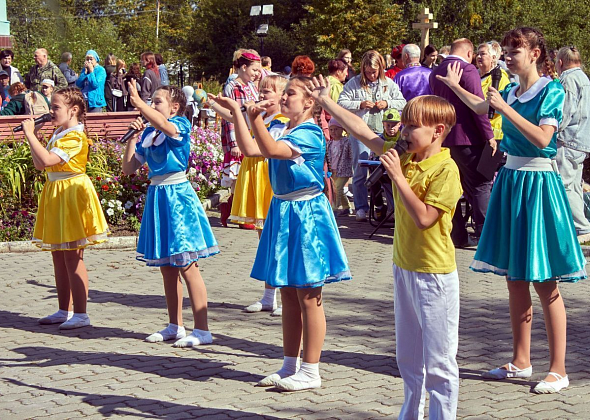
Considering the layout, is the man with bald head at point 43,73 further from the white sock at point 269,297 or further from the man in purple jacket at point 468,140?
the white sock at point 269,297

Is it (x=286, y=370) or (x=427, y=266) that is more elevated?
(x=427, y=266)

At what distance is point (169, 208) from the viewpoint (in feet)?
21.5

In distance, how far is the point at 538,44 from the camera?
5.42 metres

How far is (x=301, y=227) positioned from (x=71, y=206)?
8.01 feet

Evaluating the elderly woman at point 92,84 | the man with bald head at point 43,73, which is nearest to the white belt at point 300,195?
the man with bald head at point 43,73

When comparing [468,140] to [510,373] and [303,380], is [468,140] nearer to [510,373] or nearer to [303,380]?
[510,373]

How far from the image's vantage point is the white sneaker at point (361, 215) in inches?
478

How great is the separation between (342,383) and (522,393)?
1068mm

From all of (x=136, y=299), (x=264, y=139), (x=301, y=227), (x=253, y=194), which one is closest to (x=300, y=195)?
(x=301, y=227)

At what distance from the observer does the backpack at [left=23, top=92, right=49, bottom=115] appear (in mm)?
15227

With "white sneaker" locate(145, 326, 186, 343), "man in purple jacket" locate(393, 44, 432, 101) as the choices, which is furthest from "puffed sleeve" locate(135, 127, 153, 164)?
"man in purple jacket" locate(393, 44, 432, 101)

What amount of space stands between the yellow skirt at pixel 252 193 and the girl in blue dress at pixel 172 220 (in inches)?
43.2

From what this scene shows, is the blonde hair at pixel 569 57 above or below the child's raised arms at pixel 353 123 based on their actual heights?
above

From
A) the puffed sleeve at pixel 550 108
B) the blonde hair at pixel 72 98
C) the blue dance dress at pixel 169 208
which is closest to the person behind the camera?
the puffed sleeve at pixel 550 108
